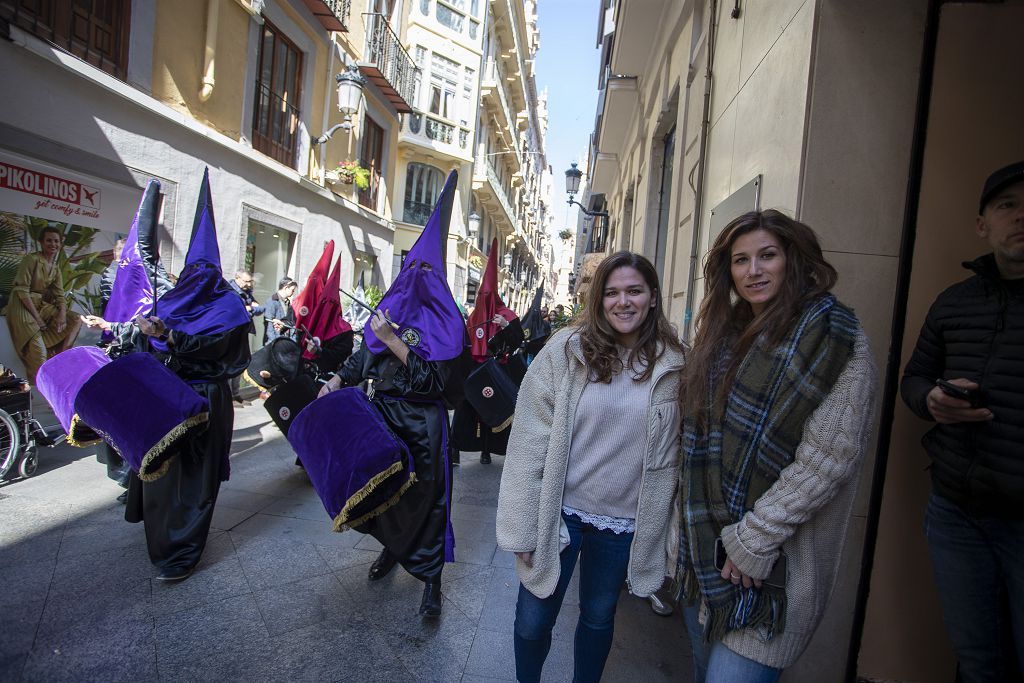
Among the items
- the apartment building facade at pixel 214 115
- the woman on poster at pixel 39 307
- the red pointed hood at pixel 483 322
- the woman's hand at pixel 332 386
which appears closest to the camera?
the woman's hand at pixel 332 386

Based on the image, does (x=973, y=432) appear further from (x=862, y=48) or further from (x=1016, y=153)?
(x=862, y=48)

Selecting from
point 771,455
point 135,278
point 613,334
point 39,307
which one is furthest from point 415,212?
point 771,455

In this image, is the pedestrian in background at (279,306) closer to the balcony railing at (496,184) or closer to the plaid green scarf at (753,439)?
the plaid green scarf at (753,439)

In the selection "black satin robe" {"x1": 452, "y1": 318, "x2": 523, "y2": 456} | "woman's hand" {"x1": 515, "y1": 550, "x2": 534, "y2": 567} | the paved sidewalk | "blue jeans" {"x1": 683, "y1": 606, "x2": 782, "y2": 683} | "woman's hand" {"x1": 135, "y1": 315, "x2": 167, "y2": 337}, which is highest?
"woman's hand" {"x1": 135, "y1": 315, "x2": 167, "y2": 337}

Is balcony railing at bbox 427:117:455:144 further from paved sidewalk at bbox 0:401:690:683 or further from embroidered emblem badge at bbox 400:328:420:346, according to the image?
embroidered emblem badge at bbox 400:328:420:346

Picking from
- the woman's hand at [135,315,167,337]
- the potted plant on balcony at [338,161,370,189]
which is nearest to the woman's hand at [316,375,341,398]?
the woman's hand at [135,315,167,337]

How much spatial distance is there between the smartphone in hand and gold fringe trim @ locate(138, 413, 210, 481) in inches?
137

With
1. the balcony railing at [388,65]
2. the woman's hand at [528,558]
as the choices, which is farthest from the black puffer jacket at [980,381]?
the balcony railing at [388,65]

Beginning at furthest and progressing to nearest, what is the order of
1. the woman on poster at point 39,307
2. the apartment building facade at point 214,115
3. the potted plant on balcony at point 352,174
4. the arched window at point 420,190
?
the arched window at point 420,190, the potted plant on balcony at point 352,174, the apartment building facade at point 214,115, the woman on poster at point 39,307

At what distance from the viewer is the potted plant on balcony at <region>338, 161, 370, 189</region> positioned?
41.1 feet

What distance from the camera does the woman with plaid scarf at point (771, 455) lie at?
154 centimetres

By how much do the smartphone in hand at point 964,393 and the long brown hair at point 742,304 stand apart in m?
0.52

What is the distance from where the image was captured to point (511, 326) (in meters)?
7.02

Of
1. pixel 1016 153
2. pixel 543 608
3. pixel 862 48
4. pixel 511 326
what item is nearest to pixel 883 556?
pixel 543 608
